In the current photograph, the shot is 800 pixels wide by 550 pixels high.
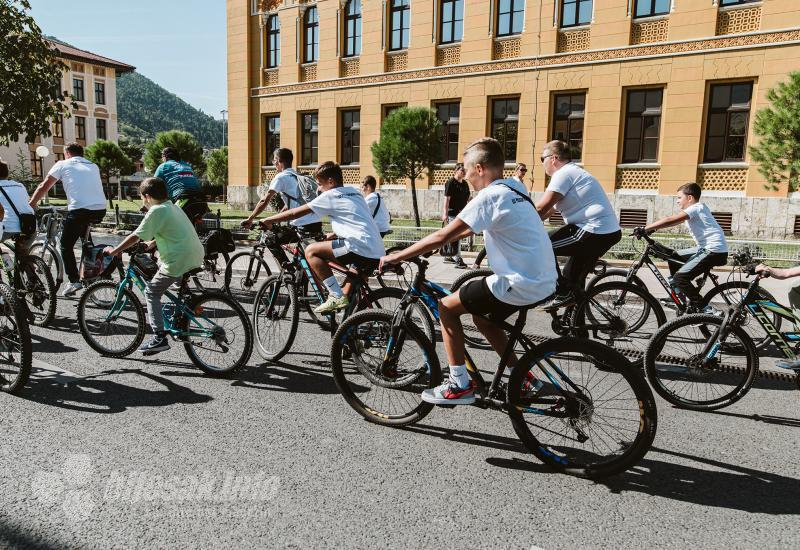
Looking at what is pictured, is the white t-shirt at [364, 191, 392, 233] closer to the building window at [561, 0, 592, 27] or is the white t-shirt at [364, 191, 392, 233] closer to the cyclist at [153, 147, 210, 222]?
the cyclist at [153, 147, 210, 222]

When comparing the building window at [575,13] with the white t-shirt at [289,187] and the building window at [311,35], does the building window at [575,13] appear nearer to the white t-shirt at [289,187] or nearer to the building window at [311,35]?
the building window at [311,35]

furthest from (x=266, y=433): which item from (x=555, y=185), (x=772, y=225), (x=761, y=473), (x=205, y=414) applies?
(x=772, y=225)

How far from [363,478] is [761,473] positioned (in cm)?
232

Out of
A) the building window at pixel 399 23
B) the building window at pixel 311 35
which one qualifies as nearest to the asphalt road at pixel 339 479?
the building window at pixel 399 23

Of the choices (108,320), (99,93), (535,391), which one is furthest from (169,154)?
Answer: (99,93)

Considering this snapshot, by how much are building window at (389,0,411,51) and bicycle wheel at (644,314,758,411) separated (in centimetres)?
2298

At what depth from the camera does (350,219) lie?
564cm

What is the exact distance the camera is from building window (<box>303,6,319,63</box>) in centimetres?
2798

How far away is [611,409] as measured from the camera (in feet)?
11.9

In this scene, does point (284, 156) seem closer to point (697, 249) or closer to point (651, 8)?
point (697, 249)

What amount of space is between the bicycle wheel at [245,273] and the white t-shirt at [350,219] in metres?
2.51

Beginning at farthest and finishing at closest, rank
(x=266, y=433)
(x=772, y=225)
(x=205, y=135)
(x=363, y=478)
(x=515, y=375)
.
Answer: (x=205, y=135) → (x=772, y=225) → (x=266, y=433) → (x=515, y=375) → (x=363, y=478)

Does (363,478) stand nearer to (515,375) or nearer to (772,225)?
(515,375)

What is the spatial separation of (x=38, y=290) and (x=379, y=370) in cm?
490
